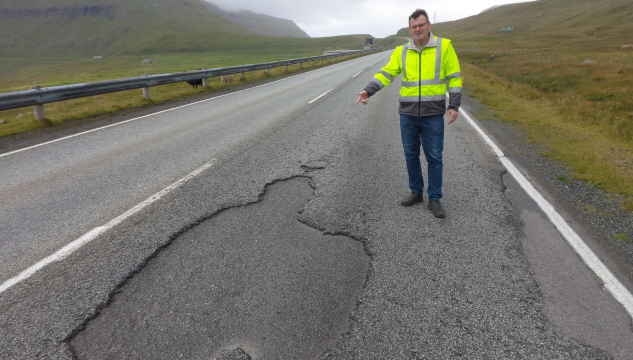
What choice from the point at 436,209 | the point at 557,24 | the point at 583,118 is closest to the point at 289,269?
the point at 436,209

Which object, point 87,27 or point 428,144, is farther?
point 87,27

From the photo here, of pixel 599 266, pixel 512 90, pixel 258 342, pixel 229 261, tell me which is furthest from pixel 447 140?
pixel 512 90

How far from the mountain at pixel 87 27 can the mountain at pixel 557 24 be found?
106534mm

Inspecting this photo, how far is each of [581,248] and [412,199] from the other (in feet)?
5.30

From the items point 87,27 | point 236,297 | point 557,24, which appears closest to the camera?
point 236,297

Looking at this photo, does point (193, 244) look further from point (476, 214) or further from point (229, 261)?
point (476, 214)

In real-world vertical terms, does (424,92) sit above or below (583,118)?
above

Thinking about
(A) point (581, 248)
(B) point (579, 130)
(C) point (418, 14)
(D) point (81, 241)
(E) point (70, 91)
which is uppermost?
(C) point (418, 14)

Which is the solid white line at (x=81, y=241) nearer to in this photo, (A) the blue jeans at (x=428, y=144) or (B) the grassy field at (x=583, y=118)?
(A) the blue jeans at (x=428, y=144)

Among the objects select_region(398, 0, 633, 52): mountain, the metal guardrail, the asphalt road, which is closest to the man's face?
the asphalt road

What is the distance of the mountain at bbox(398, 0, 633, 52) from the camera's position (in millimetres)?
68306

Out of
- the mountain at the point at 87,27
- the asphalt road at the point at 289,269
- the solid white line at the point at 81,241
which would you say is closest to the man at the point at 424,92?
the asphalt road at the point at 289,269

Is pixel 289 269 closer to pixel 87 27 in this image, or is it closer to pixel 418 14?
pixel 418 14

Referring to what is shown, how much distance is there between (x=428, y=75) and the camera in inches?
145
